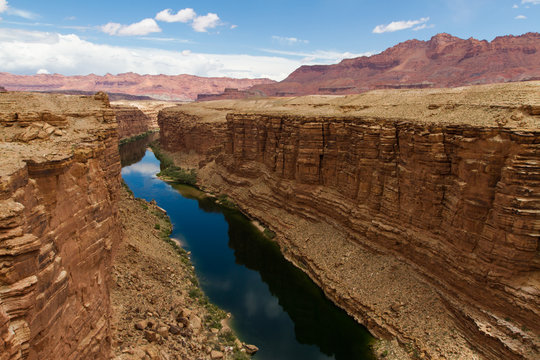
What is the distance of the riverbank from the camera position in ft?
56.9

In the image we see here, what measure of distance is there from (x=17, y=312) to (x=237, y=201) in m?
37.8

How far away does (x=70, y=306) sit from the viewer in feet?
36.5

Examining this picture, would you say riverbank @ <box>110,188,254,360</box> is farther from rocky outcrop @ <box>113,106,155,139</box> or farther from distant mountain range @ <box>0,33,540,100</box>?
distant mountain range @ <box>0,33,540,100</box>

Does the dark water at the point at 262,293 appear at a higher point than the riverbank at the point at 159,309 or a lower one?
lower

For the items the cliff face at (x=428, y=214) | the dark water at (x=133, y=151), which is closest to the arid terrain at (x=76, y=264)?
the cliff face at (x=428, y=214)

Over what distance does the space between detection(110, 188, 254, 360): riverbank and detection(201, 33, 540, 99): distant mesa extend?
110933 millimetres

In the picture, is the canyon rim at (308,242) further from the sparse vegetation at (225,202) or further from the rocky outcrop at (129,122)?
the rocky outcrop at (129,122)

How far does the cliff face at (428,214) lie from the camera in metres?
18.2

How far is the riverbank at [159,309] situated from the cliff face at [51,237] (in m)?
3.33

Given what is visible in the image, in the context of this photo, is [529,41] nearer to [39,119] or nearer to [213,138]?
[213,138]

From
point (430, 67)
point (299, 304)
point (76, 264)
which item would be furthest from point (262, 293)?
point (430, 67)

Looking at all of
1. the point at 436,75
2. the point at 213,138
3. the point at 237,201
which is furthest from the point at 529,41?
the point at 237,201

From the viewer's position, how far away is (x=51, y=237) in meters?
10.2

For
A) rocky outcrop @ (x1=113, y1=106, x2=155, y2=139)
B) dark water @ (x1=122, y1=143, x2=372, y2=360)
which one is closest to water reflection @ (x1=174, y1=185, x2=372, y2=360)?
dark water @ (x1=122, y1=143, x2=372, y2=360)
